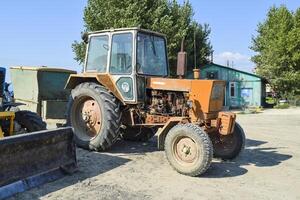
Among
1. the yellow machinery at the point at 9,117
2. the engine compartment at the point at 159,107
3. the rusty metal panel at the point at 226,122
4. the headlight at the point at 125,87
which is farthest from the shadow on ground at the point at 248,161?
the yellow machinery at the point at 9,117

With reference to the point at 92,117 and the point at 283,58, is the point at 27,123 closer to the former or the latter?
the point at 92,117

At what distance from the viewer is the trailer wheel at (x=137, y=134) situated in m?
10.2

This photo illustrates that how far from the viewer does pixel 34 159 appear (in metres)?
6.39

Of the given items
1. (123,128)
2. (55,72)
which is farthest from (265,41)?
(123,128)

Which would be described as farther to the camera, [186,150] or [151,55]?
[151,55]

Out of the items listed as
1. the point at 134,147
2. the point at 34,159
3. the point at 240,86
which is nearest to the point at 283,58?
the point at 240,86

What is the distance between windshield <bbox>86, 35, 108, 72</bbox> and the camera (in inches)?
365

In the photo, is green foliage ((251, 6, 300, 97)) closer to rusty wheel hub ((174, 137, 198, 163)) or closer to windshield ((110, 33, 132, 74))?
windshield ((110, 33, 132, 74))

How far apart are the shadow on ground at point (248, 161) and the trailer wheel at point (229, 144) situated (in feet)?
0.60

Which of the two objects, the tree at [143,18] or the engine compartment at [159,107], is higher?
the tree at [143,18]

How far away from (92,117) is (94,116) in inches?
2.0

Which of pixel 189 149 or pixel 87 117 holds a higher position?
pixel 87 117

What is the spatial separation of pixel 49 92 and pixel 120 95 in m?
5.14

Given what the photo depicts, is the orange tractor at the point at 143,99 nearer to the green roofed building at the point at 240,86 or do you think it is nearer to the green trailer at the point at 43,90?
the green trailer at the point at 43,90
